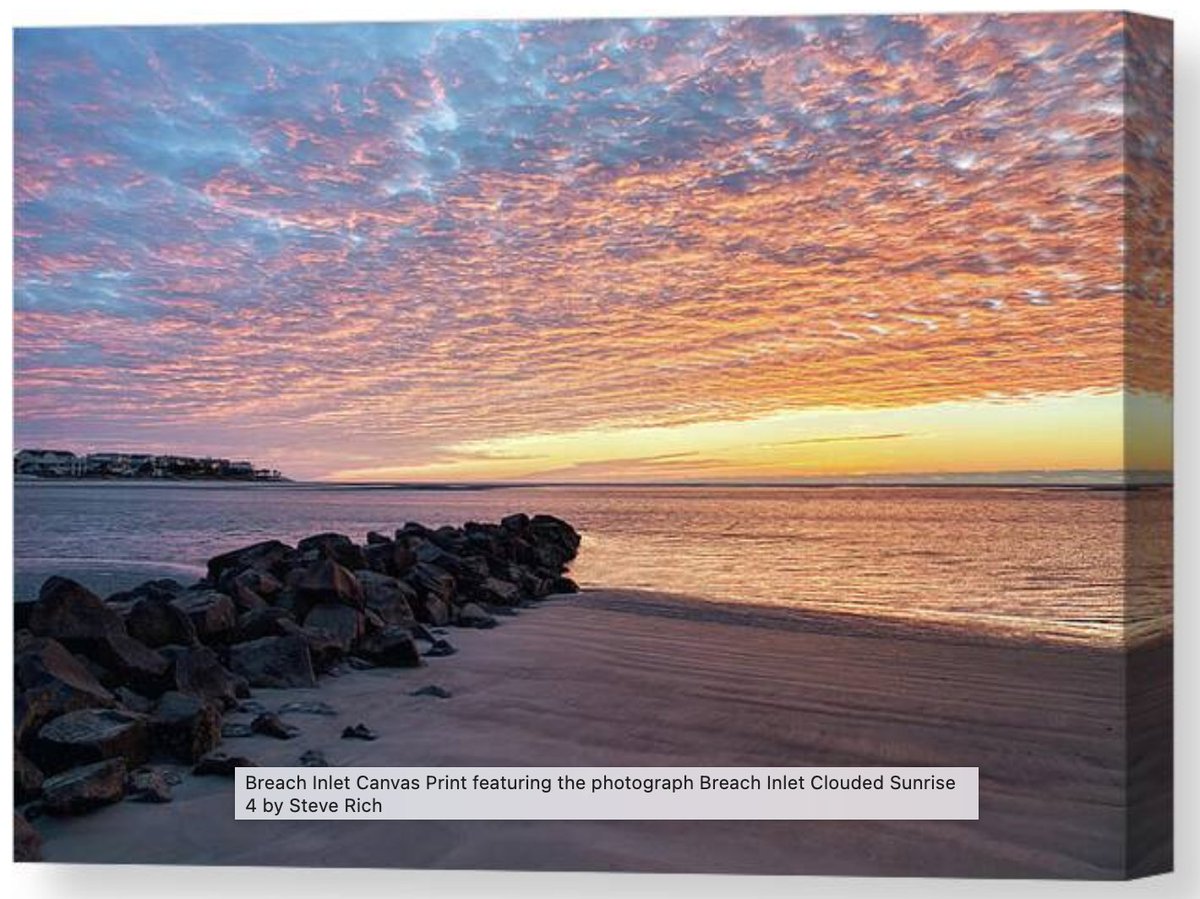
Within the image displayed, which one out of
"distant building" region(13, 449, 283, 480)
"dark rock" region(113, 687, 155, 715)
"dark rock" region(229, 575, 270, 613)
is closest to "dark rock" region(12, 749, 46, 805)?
"dark rock" region(113, 687, 155, 715)

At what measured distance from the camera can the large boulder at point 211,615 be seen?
5.49 m

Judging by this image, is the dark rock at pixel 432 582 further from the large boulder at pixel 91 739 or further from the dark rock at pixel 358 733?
the large boulder at pixel 91 739

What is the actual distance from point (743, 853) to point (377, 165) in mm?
3870

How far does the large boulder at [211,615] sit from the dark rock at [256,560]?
99cm

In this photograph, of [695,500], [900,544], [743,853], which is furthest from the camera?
[900,544]

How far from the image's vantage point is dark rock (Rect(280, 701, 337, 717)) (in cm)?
505

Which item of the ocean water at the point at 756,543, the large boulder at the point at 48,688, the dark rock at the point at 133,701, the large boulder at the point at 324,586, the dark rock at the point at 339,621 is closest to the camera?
the large boulder at the point at 48,688

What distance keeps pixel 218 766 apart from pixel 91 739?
0.54 m

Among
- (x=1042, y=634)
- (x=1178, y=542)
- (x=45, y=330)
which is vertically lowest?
(x=1042, y=634)

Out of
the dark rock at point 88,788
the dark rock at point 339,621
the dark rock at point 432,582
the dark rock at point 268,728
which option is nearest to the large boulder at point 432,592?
the dark rock at point 432,582

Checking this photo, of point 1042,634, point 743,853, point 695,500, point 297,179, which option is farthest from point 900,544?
point 297,179

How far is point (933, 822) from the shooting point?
4.77 meters

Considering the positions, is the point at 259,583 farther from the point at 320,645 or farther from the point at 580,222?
the point at 580,222

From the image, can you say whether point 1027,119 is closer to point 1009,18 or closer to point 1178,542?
point 1009,18
